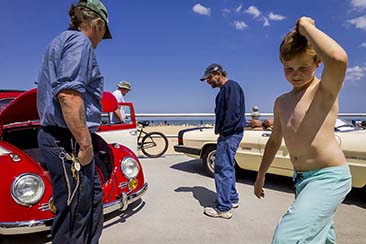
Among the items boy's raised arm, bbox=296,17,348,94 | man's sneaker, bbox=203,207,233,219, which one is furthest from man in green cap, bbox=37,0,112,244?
man's sneaker, bbox=203,207,233,219

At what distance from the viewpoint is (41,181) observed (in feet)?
7.93

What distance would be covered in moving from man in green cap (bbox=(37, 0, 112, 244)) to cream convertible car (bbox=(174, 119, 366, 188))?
2.99 meters

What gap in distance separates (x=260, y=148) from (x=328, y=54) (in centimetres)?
316

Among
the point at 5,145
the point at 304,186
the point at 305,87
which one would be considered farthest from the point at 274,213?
the point at 5,145

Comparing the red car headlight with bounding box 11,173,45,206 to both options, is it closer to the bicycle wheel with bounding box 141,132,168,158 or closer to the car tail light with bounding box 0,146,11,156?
the car tail light with bounding box 0,146,11,156

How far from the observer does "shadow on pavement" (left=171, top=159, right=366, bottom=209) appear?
368 centimetres

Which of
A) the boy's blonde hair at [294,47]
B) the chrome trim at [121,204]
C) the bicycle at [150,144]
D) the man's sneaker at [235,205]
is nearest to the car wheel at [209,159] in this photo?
the man's sneaker at [235,205]

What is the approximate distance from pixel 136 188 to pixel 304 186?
83.3 inches

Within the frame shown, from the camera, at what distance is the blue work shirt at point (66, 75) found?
1.55 metres

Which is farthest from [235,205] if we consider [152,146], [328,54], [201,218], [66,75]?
[152,146]

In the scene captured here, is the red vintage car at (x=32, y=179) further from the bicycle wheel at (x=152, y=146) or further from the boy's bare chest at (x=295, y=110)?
the bicycle wheel at (x=152, y=146)

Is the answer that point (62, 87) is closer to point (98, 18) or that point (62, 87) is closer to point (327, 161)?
point (98, 18)

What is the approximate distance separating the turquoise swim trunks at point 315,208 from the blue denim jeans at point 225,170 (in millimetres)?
1725

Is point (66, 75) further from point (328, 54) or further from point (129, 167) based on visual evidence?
point (129, 167)
